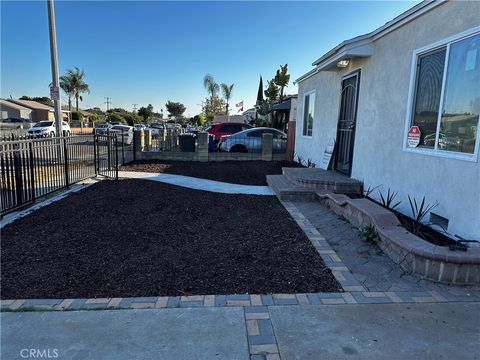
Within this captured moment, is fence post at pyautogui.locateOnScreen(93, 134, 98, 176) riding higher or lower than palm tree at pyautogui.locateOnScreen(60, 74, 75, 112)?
lower

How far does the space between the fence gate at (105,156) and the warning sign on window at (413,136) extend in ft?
24.9

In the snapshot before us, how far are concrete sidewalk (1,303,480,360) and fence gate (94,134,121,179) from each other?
711cm

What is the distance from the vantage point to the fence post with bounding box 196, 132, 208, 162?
44.8 feet

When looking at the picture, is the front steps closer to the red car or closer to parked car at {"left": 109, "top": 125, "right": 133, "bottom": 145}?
parked car at {"left": 109, "top": 125, "right": 133, "bottom": 145}

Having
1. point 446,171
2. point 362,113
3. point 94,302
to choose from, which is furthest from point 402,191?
point 94,302

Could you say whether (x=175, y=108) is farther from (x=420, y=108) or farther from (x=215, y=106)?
(x=420, y=108)

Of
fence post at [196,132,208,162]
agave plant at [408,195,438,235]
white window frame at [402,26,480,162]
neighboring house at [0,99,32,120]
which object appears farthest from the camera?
neighboring house at [0,99,32,120]

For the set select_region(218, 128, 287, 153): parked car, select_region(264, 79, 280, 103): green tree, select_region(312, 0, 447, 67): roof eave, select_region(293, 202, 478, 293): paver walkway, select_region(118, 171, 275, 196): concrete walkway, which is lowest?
select_region(293, 202, 478, 293): paver walkway

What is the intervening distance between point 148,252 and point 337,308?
8.16 ft

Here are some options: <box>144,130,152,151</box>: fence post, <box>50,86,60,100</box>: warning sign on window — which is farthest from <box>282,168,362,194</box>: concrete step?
<box>50,86,60,100</box>: warning sign on window

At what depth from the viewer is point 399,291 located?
3.43 metres

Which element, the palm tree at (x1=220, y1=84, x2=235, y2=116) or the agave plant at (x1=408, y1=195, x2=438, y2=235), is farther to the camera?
the palm tree at (x1=220, y1=84, x2=235, y2=116)

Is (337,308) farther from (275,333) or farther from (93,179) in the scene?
(93,179)

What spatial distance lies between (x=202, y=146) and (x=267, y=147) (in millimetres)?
2705
